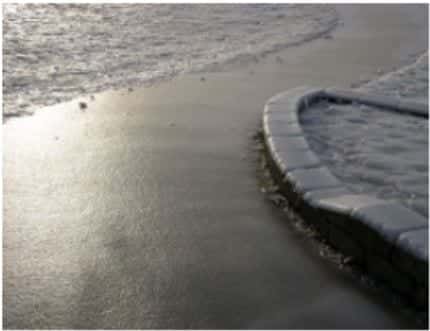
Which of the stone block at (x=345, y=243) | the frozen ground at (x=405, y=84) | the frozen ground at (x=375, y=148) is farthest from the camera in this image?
the frozen ground at (x=405, y=84)

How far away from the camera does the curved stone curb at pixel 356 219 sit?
242 cm

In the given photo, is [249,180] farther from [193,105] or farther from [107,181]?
[193,105]

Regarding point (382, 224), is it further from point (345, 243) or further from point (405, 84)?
point (405, 84)

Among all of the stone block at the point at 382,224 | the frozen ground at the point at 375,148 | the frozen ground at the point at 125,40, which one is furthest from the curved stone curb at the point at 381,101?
the stone block at the point at 382,224

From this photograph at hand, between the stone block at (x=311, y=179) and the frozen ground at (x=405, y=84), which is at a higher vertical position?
the stone block at (x=311, y=179)

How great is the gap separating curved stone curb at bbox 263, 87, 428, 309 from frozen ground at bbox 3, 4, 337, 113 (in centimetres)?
230

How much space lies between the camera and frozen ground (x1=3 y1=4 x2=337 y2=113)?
18.7 feet

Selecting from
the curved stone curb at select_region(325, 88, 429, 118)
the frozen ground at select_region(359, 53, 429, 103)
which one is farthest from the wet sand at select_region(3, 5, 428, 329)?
the frozen ground at select_region(359, 53, 429, 103)

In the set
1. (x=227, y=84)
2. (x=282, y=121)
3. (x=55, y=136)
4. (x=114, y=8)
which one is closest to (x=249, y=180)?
(x=282, y=121)

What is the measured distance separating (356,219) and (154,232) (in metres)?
0.94

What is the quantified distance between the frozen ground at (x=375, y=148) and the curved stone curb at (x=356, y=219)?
265mm

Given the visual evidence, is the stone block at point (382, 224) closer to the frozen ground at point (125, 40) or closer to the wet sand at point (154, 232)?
the wet sand at point (154, 232)

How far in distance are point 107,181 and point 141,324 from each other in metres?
1.35

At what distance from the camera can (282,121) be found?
13.9 feet
